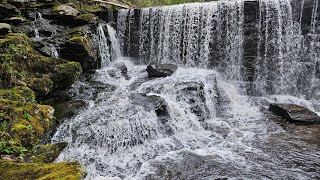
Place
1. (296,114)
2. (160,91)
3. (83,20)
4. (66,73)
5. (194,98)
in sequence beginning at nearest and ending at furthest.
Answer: (296,114) < (66,73) < (194,98) < (160,91) < (83,20)

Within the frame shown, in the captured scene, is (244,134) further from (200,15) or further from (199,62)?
(200,15)

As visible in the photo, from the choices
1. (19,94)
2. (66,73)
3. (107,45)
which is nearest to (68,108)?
(66,73)

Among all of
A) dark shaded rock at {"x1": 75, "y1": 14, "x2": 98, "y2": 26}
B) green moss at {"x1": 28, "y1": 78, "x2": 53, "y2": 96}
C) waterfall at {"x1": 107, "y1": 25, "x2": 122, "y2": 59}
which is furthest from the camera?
waterfall at {"x1": 107, "y1": 25, "x2": 122, "y2": 59}

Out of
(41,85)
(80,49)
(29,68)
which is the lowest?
(41,85)

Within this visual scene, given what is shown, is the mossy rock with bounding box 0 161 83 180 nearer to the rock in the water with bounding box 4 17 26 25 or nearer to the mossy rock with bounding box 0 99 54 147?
the mossy rock with bounding box 0 99 54 147

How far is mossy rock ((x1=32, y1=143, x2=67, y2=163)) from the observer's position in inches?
240

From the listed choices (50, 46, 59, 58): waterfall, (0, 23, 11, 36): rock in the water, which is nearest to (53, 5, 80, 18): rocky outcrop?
(50, 46, 59, 58): waterfall

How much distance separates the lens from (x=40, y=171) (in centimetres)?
451

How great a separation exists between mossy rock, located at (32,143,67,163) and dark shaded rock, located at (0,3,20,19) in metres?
8.52

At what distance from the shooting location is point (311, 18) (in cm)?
1159

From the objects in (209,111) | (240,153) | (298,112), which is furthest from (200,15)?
(240,153)

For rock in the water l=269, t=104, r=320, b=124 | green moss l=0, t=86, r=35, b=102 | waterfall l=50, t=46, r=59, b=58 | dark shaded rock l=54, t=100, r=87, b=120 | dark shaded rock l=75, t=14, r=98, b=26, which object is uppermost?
dark shaded rock l=75, t=14, r=98, b=26

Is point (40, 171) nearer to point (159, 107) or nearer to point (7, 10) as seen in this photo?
point (159, 107)

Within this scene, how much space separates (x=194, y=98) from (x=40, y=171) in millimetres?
6520
